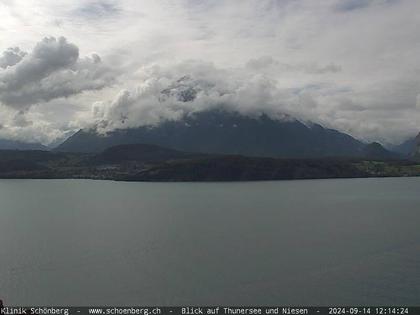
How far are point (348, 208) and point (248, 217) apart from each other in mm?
52470

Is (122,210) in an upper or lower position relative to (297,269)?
upper

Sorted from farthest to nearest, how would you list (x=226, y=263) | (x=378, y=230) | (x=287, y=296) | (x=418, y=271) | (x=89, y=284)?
(x=378, y=230), (x=226, y=263), (x=418, y=271), (x=89, y=284), (x=287, y=296)

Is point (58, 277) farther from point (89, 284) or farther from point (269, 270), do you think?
point (269, 270)

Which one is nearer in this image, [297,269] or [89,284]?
[89,284]


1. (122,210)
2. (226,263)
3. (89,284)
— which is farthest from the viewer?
(122,210)

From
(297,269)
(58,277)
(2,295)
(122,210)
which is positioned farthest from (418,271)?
(122,210)

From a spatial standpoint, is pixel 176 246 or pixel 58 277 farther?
pixel 176 246

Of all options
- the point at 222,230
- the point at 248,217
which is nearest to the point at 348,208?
the point at 248,217

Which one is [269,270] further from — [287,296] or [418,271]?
[418,271]

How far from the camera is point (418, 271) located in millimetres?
82875

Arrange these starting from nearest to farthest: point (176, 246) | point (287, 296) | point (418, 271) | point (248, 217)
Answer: point (287, 296) → point (418, 271) → point (176, 246) → point (248, 217)

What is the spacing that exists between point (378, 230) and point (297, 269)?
5477 centimetres

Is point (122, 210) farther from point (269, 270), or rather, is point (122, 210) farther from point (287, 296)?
point (287, 296)

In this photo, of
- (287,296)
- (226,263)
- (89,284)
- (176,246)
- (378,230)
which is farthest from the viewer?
(378,230)
